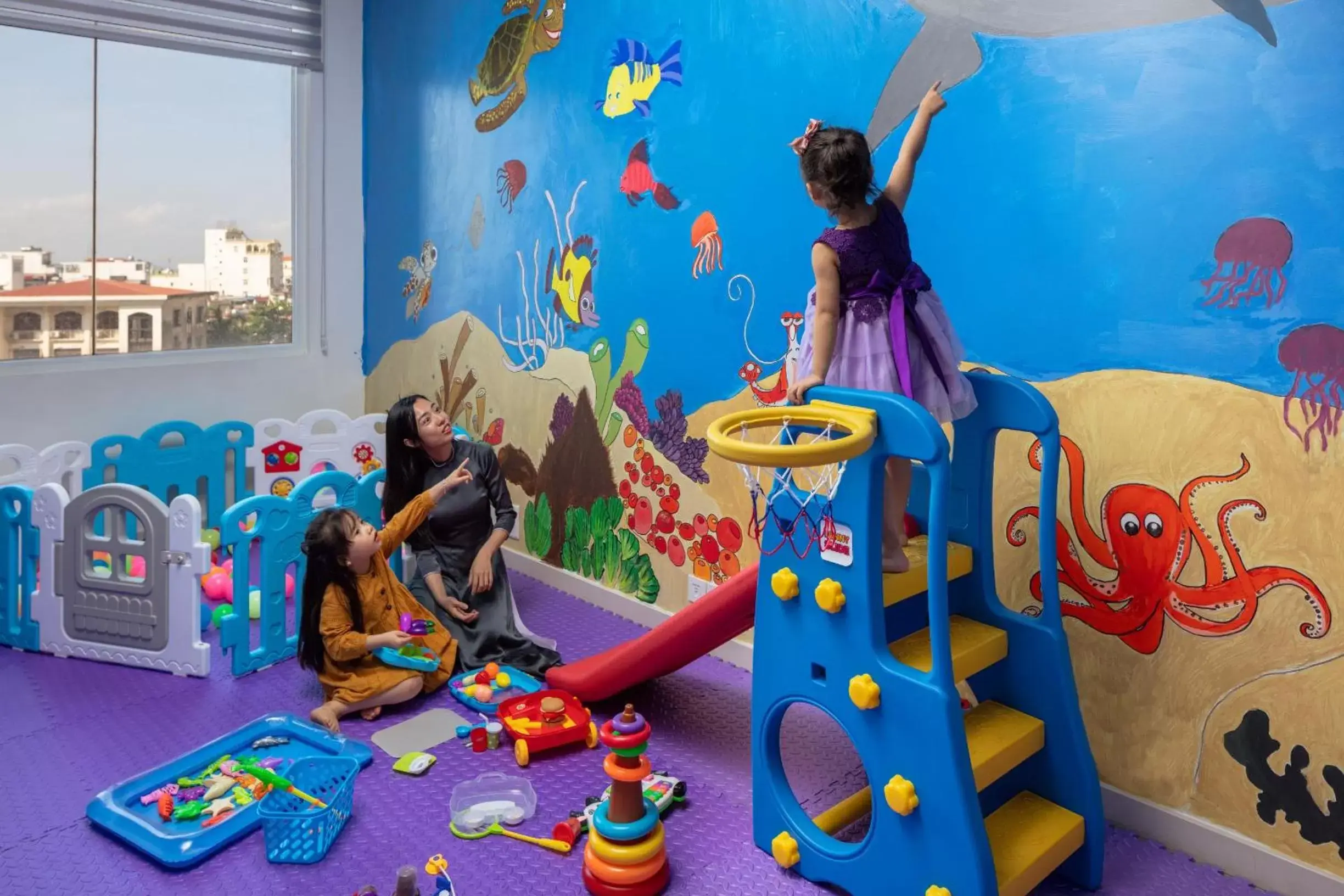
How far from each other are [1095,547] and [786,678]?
0.80 metres

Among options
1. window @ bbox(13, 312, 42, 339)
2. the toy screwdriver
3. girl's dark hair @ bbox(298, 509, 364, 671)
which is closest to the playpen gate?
girl's dark hair @ bbox(298, 509, 364, 671)

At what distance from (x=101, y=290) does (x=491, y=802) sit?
3093 millimetres

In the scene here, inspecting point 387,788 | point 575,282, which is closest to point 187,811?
point 387,788

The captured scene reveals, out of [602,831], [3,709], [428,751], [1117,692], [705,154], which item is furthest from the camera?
[705,154]

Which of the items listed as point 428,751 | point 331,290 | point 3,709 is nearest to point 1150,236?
point 428,751

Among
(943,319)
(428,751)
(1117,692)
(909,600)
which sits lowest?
(428,751)

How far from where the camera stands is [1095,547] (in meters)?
2.37

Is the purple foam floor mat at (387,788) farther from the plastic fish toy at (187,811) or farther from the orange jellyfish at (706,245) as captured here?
the orange jellyfish at (706,245)

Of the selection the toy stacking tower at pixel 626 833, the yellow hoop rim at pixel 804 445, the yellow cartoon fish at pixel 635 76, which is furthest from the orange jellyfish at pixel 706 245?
the toy stacking tower at pixel 626 833

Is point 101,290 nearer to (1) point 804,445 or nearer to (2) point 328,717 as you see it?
(2) point 328,717

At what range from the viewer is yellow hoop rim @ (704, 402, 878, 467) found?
6.12 feet

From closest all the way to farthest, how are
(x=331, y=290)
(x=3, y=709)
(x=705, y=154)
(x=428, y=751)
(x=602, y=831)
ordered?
(x=602, y=831), (x=428, y=751), (x=3, y=709), (x=705, y=154), (x=331, y=290)

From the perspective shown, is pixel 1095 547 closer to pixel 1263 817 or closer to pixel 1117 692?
pixel 1117 692

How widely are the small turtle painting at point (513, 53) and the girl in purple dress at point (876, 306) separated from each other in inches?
75.1
